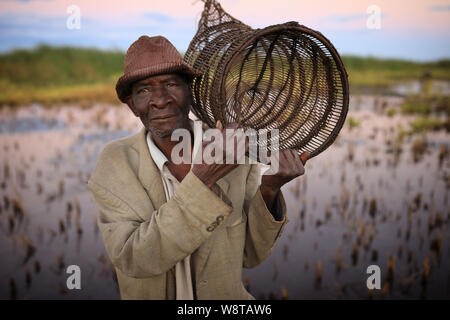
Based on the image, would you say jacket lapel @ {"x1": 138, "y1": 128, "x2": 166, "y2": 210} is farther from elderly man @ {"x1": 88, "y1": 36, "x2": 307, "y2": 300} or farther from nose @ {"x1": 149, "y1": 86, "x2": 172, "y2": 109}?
nose @ {"x1": 149, "y1": 86, "x2": 172, "y2": 109}

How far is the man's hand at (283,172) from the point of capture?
1.33m

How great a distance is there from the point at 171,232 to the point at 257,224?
437mm

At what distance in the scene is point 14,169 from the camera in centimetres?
482

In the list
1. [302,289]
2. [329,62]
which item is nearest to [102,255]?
[302,289]

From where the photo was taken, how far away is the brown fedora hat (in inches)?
50.9

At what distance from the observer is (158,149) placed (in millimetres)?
1517

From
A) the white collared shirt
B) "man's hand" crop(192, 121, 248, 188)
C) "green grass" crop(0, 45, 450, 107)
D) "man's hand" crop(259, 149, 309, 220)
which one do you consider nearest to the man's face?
the white collared shirt

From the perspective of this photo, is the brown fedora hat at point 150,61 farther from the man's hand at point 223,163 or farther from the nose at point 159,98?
the man's hand at point 223,163

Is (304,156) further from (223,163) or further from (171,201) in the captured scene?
(171,201)

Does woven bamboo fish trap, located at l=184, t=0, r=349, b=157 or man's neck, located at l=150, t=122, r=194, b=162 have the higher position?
woven bamboo fish trap, located at l=184, t=0, r=349, b=157

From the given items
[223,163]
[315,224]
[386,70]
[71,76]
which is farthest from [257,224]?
[386,70]

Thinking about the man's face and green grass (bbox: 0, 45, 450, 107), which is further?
green grass (bbox: 0, 45, 450, 107)

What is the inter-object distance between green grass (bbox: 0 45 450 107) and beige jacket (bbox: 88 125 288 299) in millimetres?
7132

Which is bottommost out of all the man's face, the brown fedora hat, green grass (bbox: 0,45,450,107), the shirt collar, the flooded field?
the flooded field
